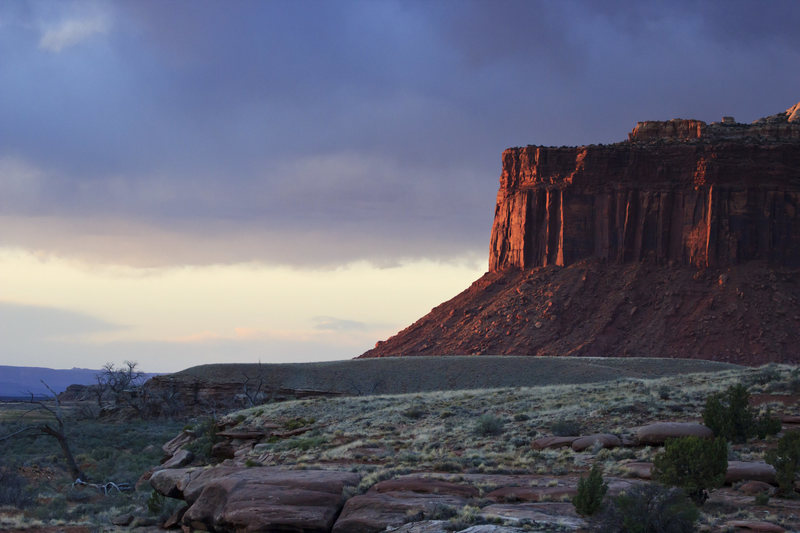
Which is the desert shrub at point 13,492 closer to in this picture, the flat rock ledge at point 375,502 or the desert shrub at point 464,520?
the flat rock ledge at point 375,502

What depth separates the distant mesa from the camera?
78.1 m

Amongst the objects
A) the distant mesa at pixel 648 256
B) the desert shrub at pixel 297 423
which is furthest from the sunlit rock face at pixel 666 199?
Answer: the desert shrub at pixel 297 423

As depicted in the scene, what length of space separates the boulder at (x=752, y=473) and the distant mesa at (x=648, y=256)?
61145mm

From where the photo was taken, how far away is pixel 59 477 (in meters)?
33.1

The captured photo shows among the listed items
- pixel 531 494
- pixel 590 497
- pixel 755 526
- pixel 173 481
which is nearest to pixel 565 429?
pixel 531 494

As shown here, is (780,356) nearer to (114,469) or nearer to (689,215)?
(689,215)

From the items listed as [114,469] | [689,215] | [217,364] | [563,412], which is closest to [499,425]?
[563,412]

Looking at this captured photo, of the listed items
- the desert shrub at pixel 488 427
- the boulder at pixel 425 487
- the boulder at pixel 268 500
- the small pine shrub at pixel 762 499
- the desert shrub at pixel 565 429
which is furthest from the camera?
the desert shrub at pixel 488 427

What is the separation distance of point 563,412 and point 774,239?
71163mm

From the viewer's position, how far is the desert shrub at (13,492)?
2345 centimetres

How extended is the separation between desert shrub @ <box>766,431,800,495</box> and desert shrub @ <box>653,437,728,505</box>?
1.16 metres

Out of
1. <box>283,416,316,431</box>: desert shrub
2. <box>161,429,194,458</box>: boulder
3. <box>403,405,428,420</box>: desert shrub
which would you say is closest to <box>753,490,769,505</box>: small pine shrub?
<box>403,405,428,420</box>: desert shrub

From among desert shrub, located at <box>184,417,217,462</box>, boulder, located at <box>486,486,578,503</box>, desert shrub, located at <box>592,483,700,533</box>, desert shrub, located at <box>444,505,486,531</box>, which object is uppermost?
desert shrub, located at <box>592,483,700,533</box>

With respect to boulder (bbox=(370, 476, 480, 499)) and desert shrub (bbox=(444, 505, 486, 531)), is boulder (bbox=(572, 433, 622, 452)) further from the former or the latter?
desert shrub (bbox=(444, 505, 486, 531))
